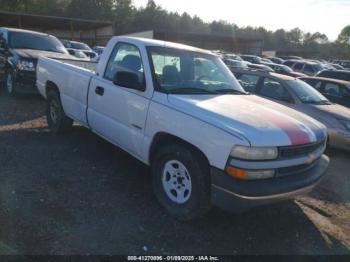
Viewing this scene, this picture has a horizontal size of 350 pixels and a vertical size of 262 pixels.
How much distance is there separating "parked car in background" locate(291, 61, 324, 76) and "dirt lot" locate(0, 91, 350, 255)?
17.1 m

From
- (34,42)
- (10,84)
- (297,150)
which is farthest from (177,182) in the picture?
(34,42)

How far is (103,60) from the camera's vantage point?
4988 mm

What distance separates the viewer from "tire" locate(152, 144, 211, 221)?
11.1ft

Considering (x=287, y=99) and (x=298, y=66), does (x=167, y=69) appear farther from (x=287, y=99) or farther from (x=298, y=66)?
(x=298, y=66)

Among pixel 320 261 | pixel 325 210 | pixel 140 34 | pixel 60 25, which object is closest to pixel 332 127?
pixel 325 210

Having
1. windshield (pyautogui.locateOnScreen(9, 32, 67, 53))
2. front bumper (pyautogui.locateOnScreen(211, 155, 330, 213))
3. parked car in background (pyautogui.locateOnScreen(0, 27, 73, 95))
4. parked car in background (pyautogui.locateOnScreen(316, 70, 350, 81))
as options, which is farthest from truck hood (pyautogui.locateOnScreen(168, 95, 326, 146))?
parked car in background (pyautogui.locateOnScreen(316, 70, 350, 81))

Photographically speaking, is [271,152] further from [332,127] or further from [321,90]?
[321,90]

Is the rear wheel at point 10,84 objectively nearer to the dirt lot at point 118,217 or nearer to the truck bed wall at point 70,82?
the truck bed wall at point 70,82

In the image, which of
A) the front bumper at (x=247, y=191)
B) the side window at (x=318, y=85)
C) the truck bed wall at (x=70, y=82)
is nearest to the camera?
the front bumper at (x=247, y=191)

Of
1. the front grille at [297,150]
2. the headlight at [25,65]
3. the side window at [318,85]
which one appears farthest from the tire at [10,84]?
the side window at [318,85]

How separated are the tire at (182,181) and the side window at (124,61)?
3.82 ft

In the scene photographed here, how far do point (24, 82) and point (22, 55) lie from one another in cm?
69

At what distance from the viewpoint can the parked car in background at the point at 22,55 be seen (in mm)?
8586

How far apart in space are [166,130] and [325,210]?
8.28ft
